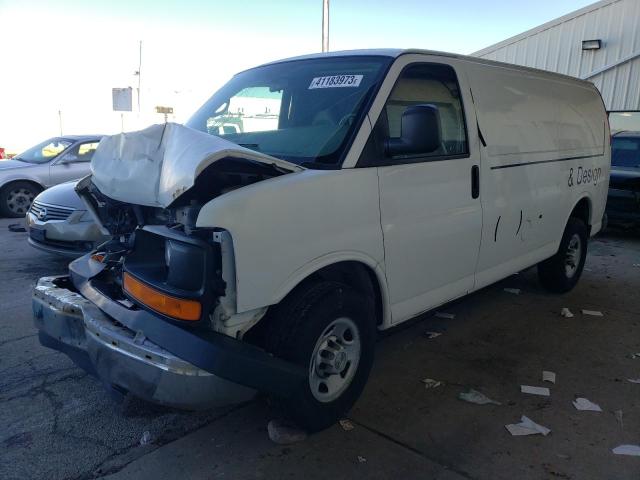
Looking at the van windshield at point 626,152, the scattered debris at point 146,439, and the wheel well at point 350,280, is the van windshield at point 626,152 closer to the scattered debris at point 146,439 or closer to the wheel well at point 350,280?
the wheel well at point 350,280

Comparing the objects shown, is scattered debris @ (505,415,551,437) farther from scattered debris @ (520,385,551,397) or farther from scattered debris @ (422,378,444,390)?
scattered debris @ (422,378,444,390)

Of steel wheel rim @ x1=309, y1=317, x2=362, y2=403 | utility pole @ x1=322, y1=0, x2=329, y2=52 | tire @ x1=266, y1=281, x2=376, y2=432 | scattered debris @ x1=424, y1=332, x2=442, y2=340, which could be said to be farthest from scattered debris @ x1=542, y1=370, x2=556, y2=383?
utility pole @ x1=322, y1=0, x2=329, y2=52

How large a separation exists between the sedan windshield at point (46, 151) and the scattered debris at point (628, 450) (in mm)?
10238

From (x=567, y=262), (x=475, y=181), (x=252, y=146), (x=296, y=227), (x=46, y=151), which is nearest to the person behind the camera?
(x=296, y=227)

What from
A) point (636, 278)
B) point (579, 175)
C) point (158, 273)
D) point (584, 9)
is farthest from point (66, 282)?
point (584, 9)

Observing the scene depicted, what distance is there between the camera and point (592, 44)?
46.6 ft

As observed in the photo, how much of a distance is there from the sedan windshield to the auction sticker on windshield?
8344 mm

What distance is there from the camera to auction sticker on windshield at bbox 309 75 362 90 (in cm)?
337

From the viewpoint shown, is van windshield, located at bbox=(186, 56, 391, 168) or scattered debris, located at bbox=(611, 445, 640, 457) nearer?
scattered debris, located at bbox=(611, 445, 640, 457)

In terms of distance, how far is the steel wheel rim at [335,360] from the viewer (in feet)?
9.77

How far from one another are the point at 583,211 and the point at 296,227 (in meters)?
4.49

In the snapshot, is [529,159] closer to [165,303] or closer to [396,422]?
Result: [396,422]

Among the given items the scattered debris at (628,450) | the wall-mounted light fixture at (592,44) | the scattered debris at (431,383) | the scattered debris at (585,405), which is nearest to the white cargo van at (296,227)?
the scattered debris at (431,383)

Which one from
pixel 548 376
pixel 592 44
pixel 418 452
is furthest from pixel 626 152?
pixel 418 452
